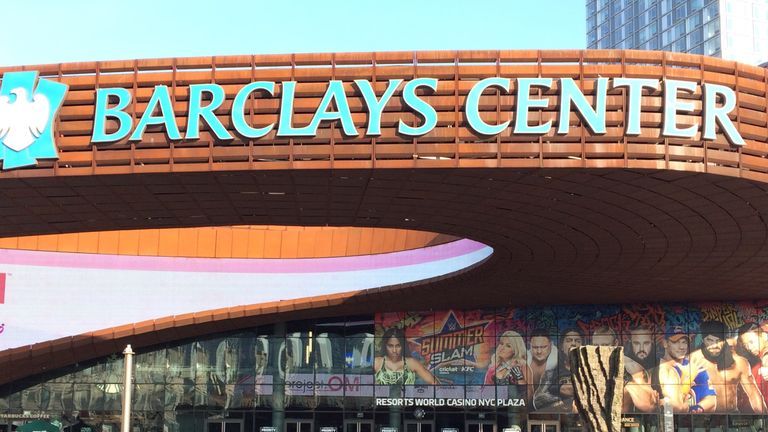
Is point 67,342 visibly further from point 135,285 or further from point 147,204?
point 147,204

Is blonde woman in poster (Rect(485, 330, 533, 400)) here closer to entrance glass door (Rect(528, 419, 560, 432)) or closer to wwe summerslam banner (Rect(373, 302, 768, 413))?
wwe summerslam banner (Rect(373, 302, 768, 413))

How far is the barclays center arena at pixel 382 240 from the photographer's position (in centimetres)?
2491

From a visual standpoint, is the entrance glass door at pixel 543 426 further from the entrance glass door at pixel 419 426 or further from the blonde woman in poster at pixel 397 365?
the blonde woman in poster at pixel 397 365

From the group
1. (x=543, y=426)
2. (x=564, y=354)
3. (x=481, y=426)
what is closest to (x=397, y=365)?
(x=481, y=426)

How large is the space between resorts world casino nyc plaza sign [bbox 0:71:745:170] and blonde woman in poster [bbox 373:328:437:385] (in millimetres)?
24615

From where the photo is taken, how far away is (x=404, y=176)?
25.2 m

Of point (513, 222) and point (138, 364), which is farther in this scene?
point (138, 364)

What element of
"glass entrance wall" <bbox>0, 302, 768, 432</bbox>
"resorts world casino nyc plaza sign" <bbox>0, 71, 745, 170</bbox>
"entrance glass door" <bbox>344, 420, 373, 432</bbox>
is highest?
"resorts world casino nyc plaza sign" <bbox>0, 71, 745, 170</bbox>

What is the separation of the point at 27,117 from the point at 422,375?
87.2ft

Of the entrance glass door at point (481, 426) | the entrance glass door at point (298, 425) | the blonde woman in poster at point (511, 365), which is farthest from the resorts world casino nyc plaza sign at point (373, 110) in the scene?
the entrance glass door at point (481, 426)

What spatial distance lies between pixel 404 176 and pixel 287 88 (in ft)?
12.8

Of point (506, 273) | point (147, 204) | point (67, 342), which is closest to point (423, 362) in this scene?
point (506, 273)

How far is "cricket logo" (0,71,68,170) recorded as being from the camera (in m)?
25.8

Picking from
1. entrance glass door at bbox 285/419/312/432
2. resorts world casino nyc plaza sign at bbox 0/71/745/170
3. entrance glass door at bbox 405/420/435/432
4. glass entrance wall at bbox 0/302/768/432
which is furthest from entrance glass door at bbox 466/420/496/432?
resorts world casino nyc plaza sign at bbox 0/71/745/170
